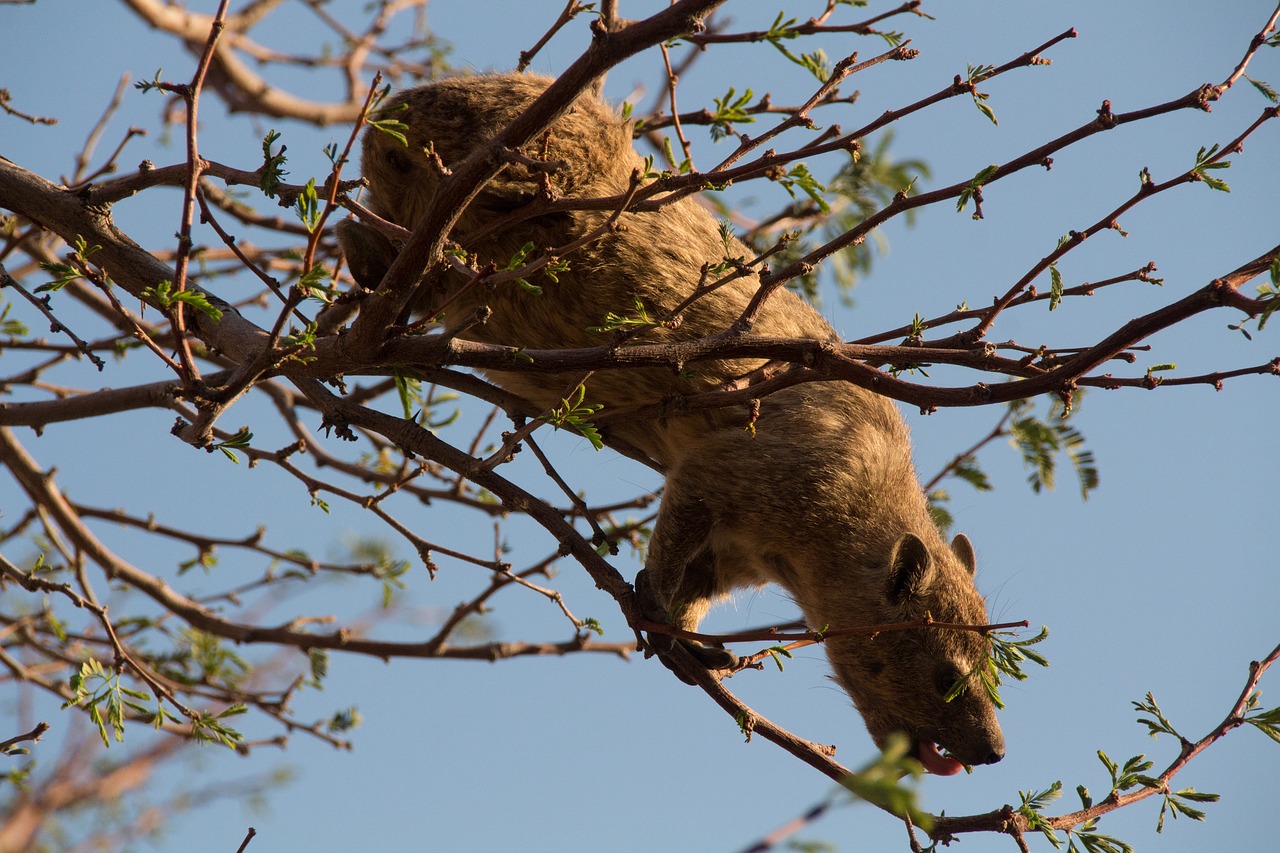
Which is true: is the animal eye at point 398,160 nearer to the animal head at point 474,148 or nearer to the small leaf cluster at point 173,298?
the animal head at point 474,148

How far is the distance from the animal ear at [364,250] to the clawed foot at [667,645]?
1790 millimetres

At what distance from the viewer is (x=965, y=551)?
575cm

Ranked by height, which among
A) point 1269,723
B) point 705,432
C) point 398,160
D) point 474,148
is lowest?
point 1269,723

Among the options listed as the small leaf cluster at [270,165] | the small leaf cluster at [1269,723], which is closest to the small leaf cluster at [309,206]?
the small leaf cluster at [270,165]

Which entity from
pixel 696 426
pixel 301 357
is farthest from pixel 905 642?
pixel 301 357

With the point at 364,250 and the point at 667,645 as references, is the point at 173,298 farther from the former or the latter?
the point at 364,250

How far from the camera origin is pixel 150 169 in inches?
133

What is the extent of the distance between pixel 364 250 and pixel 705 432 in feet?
5.64

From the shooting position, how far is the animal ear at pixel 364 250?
457cm

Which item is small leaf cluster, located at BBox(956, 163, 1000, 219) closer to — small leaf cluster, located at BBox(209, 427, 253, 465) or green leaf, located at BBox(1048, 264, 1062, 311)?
green leaf, located at BBox(1048, 264, 1062, 311)

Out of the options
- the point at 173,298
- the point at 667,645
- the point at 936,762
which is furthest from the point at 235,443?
the point at 936,762

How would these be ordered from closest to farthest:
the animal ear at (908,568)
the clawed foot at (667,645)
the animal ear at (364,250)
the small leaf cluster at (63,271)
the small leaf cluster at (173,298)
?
the small leaf cluster at (173,298) < the small leaf cluster at (63,271) < the clawed foot at (667,645) < the animal ear at (364,250) < the animal ear at (908,568)

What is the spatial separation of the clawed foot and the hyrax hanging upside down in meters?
0.61

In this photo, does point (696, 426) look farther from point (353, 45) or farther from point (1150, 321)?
point (353, 45)
